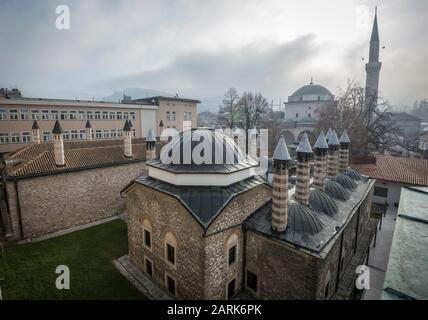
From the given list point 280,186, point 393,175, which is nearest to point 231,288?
point 280,186

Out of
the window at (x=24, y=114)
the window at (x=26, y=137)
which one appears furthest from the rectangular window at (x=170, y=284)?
the window at (x=24, y=114)

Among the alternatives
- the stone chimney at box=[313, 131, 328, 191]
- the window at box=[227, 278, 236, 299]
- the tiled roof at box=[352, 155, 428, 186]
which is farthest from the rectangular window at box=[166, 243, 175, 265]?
the tiled roof at box=[352, 155, 428, 186]

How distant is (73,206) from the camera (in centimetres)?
1639

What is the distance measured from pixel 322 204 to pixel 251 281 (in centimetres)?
482

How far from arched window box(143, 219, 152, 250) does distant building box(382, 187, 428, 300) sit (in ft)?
29.7

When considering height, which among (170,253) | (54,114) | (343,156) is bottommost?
(170,253)

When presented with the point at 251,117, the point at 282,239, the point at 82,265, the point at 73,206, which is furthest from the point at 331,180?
the point at 251,117

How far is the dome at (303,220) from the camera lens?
29.8ft

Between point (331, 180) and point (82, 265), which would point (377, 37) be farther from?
point (82, 265)

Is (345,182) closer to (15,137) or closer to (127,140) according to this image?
(127,140)

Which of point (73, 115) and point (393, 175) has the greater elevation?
point (73, 115)

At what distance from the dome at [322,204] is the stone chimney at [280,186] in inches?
95.3

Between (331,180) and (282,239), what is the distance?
22.6ft

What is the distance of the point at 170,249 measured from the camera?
10.0 m
